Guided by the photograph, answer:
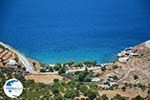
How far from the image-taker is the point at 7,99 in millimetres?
5059

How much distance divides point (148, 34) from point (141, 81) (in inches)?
22.5

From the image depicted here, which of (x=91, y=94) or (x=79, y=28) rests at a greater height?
(x=79, y=28)

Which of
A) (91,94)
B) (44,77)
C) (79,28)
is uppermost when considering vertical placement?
Result: (79,28)

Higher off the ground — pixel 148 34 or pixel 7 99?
pixel 148 34

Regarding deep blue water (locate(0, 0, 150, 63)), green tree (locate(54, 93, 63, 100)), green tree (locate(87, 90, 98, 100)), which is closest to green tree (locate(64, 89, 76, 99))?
green tree (locate(54, 93, 63, 100))

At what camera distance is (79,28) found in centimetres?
517

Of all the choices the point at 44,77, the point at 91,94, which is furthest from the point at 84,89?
the point at 44,77

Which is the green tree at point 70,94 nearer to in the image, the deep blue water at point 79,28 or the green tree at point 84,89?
the green tree at point 84,89

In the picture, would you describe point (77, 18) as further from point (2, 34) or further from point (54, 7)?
point (2, 34)

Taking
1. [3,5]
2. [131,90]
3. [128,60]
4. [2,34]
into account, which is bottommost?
[131,90]

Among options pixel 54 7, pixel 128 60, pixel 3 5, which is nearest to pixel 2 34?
pixel 3 5

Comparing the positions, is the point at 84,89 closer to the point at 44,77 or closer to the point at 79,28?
the point at 44,77

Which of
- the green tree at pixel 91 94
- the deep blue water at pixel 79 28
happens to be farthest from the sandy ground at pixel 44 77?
the green tree at pixel 91 94

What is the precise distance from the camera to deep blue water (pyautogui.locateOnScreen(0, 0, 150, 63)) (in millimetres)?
5125
